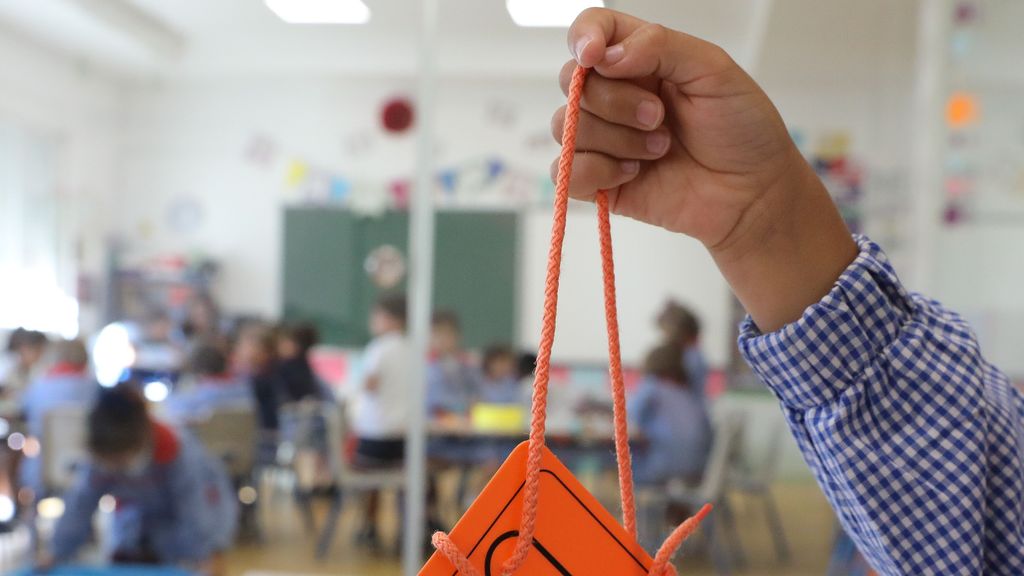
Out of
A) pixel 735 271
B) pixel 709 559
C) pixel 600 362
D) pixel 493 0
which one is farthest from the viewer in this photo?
pixel 600 362

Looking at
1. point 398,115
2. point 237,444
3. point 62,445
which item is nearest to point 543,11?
point 398,115

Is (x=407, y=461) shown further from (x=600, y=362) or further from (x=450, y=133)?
(x=450, y=133)

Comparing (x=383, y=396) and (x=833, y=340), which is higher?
(x=833, y=340)

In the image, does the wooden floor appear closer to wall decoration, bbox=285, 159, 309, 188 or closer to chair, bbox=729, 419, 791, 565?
chair, bbox=729, 419, 791, 565

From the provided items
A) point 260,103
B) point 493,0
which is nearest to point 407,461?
point 260,103

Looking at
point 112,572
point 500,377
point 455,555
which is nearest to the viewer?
point 455,555

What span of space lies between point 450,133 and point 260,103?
700 millimetres

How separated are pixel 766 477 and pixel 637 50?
2.73 metres

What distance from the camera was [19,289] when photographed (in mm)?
3186

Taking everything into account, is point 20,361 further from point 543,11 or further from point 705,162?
point 705,162

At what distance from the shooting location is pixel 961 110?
280 centimetres

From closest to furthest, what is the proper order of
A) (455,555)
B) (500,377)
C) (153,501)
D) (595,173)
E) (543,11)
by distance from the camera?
(455,555) < (595,173) < (543,11) < (153,501) < (500,377)

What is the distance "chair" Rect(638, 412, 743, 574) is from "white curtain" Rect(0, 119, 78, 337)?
2.17 meters

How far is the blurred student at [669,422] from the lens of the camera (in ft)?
9.98
